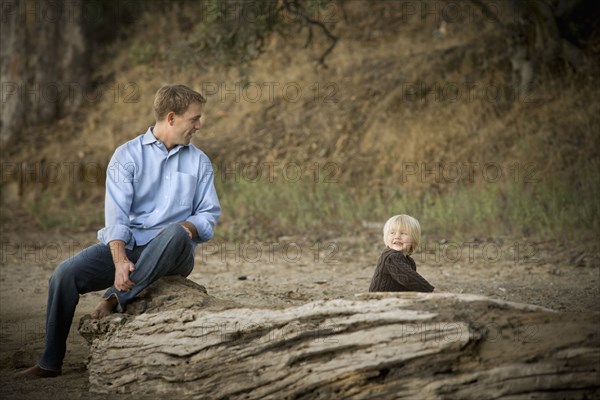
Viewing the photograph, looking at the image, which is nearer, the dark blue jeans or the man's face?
the dark blue jeans

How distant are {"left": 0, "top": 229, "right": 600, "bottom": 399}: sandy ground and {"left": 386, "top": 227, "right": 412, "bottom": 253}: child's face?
3.33ft

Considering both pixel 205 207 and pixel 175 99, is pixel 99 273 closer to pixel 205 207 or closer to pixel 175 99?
pixel 205 207

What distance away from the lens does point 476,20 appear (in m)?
15.2

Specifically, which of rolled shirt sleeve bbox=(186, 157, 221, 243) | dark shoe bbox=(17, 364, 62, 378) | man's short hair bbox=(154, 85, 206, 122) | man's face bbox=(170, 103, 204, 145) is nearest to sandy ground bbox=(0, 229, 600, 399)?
dark shoe bbox=(17, 364, 62, 378)

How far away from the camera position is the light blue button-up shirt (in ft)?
16.2

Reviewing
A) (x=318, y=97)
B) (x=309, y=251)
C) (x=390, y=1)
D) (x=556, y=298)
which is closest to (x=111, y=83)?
(x=318, y=97)

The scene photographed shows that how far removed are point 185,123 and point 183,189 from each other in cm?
40

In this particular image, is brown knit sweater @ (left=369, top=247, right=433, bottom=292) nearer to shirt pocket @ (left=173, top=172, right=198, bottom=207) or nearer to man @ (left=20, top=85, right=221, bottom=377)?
man @ (left=20, top=85, right=221, bottom=377)

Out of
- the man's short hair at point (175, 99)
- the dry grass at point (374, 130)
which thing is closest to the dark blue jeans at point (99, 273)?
the man's short hair at point (175, 99)

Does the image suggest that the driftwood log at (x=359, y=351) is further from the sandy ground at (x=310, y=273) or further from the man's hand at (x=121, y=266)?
the sandy ground at (x=310, y=273)

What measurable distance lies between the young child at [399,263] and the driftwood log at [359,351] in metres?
0.74

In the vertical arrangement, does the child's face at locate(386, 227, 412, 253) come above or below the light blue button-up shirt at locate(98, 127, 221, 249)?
below

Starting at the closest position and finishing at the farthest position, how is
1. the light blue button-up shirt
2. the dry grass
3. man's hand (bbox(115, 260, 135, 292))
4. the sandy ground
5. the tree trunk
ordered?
man's hand (bbox(115, 260, 135, 292)) < the light blue button-up shirt < the sandy ground < the dry grass < the tree trunk

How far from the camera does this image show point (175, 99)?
16.3 feet
